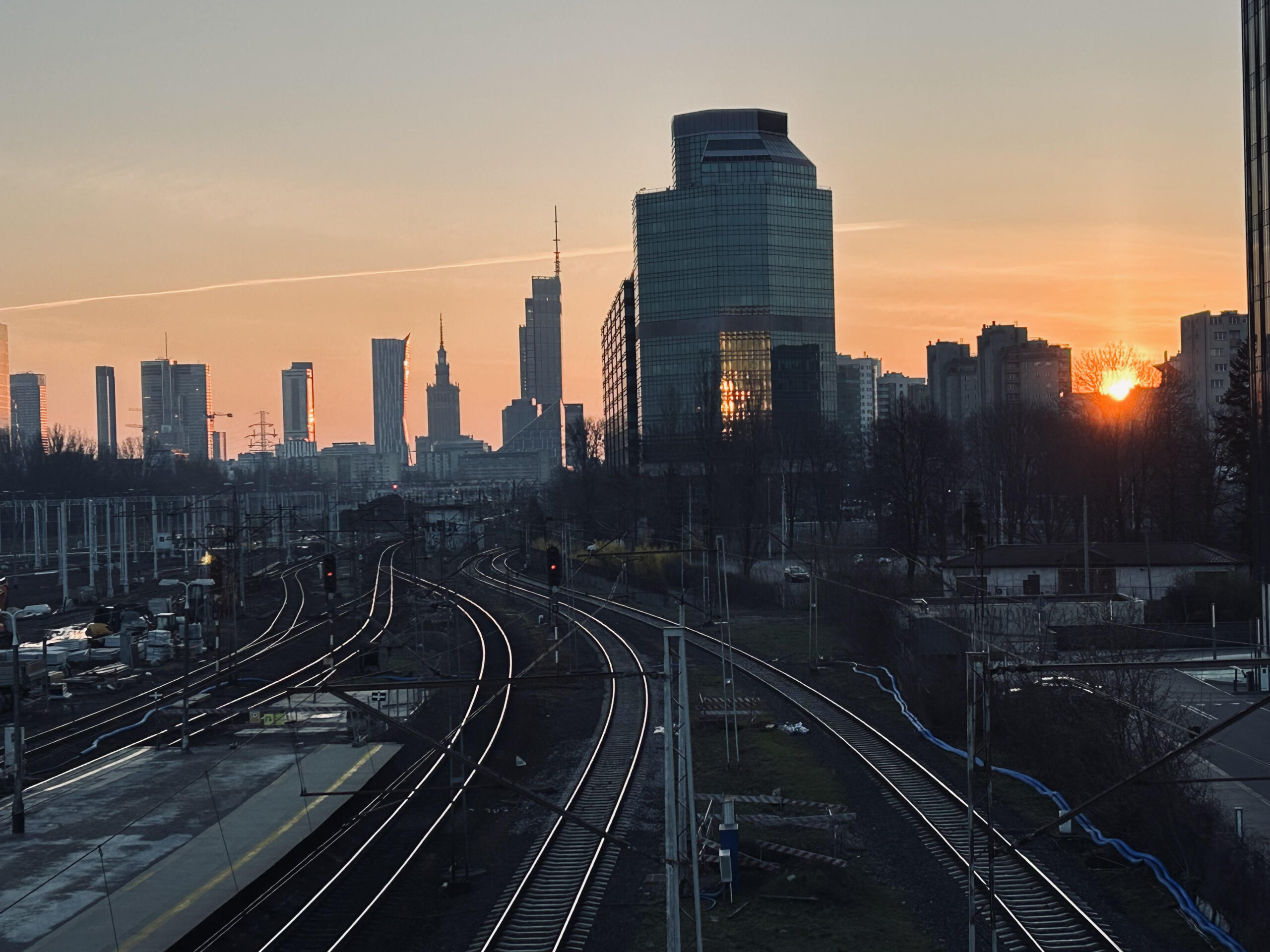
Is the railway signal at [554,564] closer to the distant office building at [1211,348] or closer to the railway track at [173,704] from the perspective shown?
the railway track at [173,704]

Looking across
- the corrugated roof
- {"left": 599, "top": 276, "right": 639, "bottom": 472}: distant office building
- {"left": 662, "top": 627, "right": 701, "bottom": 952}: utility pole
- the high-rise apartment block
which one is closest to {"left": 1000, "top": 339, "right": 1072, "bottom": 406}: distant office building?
the high-rise apartment block

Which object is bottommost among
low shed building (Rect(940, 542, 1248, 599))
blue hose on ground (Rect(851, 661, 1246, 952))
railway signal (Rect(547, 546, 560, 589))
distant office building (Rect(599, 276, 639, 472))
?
blue hose on ground (Rect(851, 661, 1246, 952))

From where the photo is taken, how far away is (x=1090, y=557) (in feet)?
134

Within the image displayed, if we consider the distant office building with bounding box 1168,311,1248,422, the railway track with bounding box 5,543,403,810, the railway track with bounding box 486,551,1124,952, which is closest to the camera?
the railway track with bounding box 486,551,1124,952

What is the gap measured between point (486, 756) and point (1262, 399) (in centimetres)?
2583

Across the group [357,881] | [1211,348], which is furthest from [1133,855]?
[1211,348]

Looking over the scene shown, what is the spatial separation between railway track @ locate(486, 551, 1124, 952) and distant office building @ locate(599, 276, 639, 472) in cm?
8186

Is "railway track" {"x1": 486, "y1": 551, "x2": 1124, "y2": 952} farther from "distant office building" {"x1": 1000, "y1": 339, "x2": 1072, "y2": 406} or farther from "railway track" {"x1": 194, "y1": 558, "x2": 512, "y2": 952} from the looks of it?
"distant office building" {"x1": 1000, "y1": 339, "x2": 1072, "y2": 406}

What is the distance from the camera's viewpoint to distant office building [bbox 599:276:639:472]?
407 ft

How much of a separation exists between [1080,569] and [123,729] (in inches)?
1196

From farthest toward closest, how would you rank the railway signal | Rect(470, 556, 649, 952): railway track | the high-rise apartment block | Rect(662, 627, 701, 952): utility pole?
the high-rise apartment block < the railway signal < Rect(470, 556, 649, 952): railway track < Rect(662, 627, 701, 952): utility pole

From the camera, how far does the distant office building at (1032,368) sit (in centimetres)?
16850

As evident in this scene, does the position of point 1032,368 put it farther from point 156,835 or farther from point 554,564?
point 156,835

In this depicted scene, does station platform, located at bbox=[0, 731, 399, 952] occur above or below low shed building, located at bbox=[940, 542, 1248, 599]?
below
